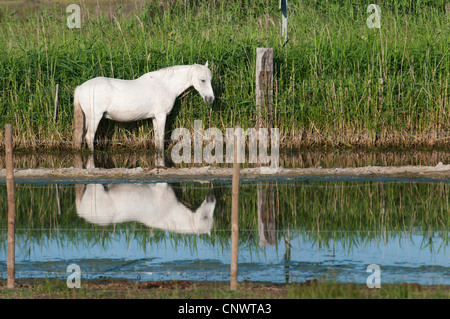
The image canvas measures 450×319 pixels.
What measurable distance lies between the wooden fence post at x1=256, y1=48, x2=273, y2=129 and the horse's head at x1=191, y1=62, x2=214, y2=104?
0.88 meters

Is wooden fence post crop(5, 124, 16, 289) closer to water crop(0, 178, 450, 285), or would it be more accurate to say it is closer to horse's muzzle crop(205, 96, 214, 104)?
water crop(0, 178, 450, 285)

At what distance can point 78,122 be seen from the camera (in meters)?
15.0

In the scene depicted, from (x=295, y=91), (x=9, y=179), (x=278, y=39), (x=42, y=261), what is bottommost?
(x=42, y=261)

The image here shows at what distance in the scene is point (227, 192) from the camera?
38.8ft

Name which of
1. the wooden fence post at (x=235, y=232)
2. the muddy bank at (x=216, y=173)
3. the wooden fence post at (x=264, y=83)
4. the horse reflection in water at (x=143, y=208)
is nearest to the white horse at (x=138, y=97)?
the wooden fence post at (x=264, y=83)

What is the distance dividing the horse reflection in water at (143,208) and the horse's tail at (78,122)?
111 inches

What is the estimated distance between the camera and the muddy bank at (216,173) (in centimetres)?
1286

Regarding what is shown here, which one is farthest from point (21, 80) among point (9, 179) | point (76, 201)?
point (9, 179)

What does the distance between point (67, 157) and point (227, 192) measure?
439cm

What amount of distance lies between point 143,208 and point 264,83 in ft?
17.4

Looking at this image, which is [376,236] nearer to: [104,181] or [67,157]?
[104,181]

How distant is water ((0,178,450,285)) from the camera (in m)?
7.68

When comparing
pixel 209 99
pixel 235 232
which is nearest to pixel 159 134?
pixel 209 99

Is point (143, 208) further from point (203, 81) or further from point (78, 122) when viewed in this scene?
point (203, 81)
